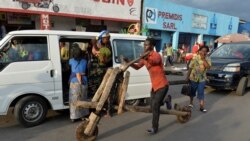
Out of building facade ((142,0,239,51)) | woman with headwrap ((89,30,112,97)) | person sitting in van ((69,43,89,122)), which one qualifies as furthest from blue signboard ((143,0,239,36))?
person sitting in van ((69,43,89,122))

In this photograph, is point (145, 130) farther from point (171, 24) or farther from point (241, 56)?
point (171, 24)

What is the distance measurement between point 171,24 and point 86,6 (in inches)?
356

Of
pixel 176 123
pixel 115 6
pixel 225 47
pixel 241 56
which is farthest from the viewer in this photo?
pixel 115 6

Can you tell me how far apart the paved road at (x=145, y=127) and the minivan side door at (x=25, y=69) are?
60cm

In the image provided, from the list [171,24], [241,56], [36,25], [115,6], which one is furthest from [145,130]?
[171,24]

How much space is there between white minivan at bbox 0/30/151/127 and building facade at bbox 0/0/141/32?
634 centimetres

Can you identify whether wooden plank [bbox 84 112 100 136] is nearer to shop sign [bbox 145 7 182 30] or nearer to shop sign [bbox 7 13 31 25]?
shop sign [bbox 7 13 31 25]

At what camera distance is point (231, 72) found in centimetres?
898

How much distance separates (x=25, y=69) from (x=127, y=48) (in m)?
2.43

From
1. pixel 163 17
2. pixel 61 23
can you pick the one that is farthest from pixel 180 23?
pixel 61 23

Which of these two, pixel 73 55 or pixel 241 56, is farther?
pixel 241 56

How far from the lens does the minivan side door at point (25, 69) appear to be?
5.10 meters

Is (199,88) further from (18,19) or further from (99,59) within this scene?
(18,19)

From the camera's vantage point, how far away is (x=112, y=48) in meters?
6.34
